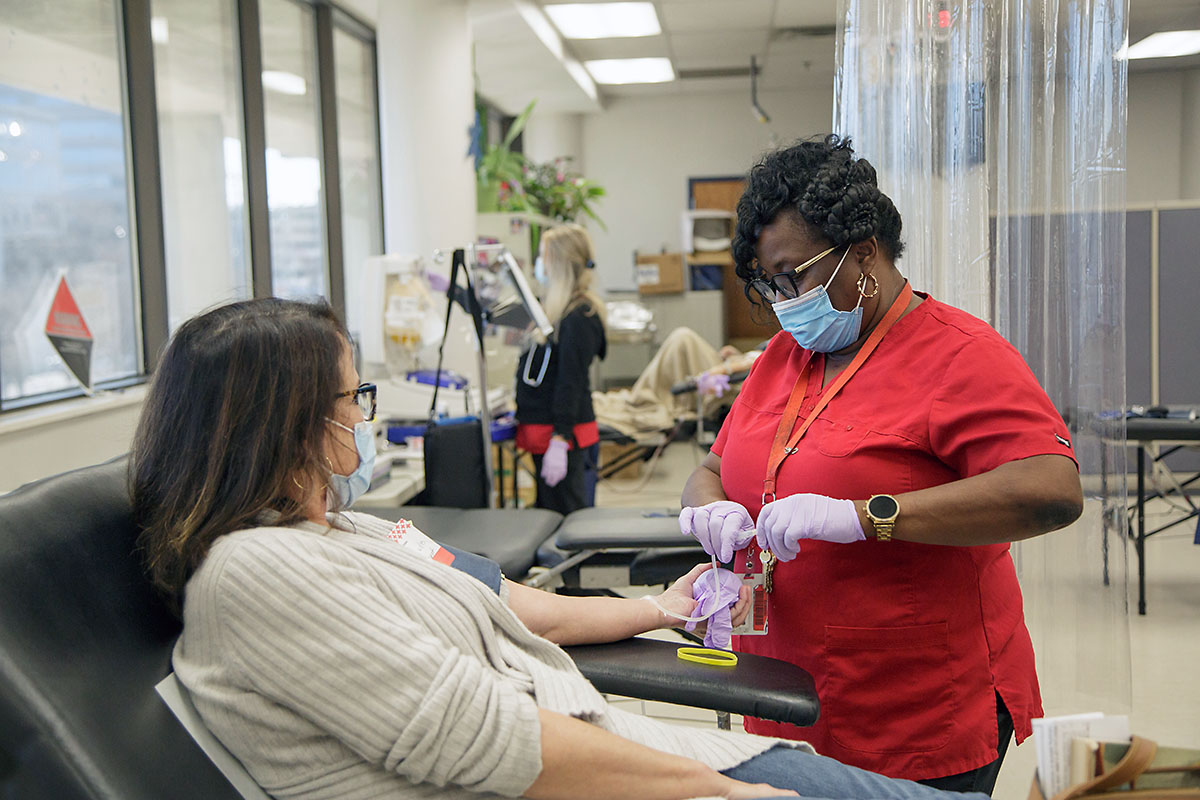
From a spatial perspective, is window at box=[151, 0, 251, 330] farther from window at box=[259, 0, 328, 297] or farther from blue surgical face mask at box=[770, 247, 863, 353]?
blue surgical face mask at box=[770, 247, 863, 353]

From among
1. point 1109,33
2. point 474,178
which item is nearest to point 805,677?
point 1109,33

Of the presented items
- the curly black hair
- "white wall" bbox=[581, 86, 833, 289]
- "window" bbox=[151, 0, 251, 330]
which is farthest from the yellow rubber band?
"white wall" bbox=[581, 86, 833, 289]

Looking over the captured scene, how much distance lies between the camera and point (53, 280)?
297 centimetres

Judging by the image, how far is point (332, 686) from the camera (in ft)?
3.14

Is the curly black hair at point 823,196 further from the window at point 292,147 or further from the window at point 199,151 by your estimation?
the window at point 292,147

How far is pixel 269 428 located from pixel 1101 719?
0.88m

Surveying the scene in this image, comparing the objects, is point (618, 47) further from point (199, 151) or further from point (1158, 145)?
point (1158, 145)

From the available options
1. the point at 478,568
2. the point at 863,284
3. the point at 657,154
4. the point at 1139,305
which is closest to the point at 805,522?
the point at 863,284

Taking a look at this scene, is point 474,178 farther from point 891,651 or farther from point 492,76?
point 891,651

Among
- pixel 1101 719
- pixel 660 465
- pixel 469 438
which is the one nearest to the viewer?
pixel 1101 719

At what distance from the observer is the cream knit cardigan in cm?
96

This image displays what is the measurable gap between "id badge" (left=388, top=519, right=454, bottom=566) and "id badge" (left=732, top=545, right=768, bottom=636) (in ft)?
1.44

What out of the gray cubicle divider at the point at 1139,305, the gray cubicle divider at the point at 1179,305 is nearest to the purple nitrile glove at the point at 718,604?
the gray cubicle divider at the point at 1139,305

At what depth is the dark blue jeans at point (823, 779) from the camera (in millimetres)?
1123
